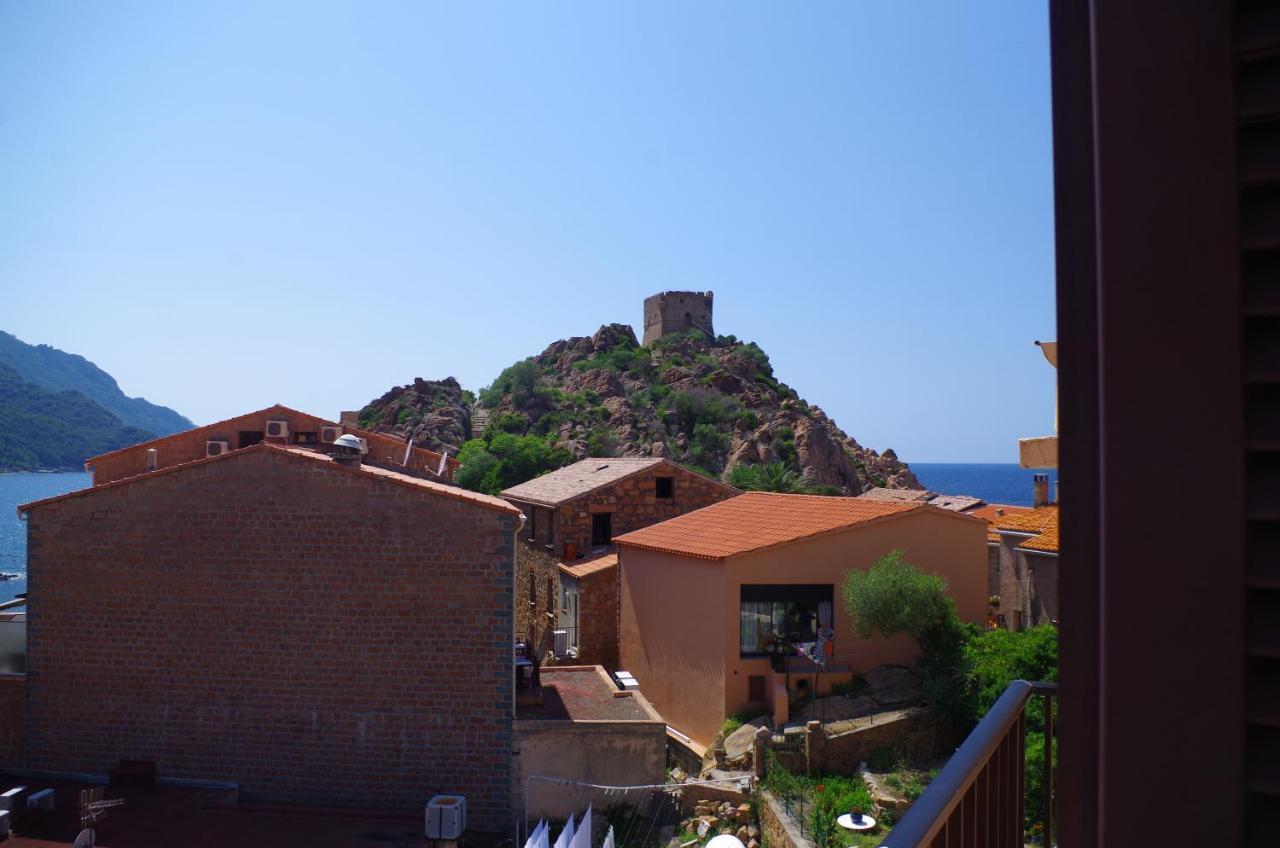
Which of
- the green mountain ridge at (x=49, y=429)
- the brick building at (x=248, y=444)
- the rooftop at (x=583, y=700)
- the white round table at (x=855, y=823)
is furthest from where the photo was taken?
the green mountain ridge at (x=49, y=429)

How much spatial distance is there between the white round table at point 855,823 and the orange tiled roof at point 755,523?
21.3 ft

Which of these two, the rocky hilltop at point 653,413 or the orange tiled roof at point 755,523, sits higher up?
the rocky hilltop at point 653,413

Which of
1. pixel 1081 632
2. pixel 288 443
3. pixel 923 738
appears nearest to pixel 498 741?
pixel 923 738

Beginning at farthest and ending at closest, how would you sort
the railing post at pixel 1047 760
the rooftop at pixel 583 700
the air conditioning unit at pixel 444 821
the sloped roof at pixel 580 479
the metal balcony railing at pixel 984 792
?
1. the sloped roof at pixel 580 479
2. the rooftop at pixel 583 700
3. the air conditioning unit at pixel 444 821
4. the railing post at pixel 1047 760
5. the metal balcony railing at pixel 984 792

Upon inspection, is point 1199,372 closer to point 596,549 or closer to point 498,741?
point 498,741

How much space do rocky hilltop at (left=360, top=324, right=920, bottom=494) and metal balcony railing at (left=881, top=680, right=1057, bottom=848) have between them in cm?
4329

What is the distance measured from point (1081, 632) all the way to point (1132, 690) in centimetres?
10

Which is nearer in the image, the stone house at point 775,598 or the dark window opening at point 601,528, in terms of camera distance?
the stone house at point 775,598

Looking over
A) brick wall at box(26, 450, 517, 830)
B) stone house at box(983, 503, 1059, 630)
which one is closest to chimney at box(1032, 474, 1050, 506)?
stone house at box(983, 503, 1059, 630)

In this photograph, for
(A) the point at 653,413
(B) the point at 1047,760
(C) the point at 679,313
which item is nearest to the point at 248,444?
(B) the point at 1047,760

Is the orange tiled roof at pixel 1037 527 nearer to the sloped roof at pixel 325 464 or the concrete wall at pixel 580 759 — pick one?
the concrete wall at pixel 580 759

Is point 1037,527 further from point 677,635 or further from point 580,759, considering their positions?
point 580,759

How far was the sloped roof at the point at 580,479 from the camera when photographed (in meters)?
26.5

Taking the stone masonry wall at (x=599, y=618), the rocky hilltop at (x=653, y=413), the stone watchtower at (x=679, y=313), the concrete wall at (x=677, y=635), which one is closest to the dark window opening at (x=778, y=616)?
the concrete wall at (x=677, y=635)
